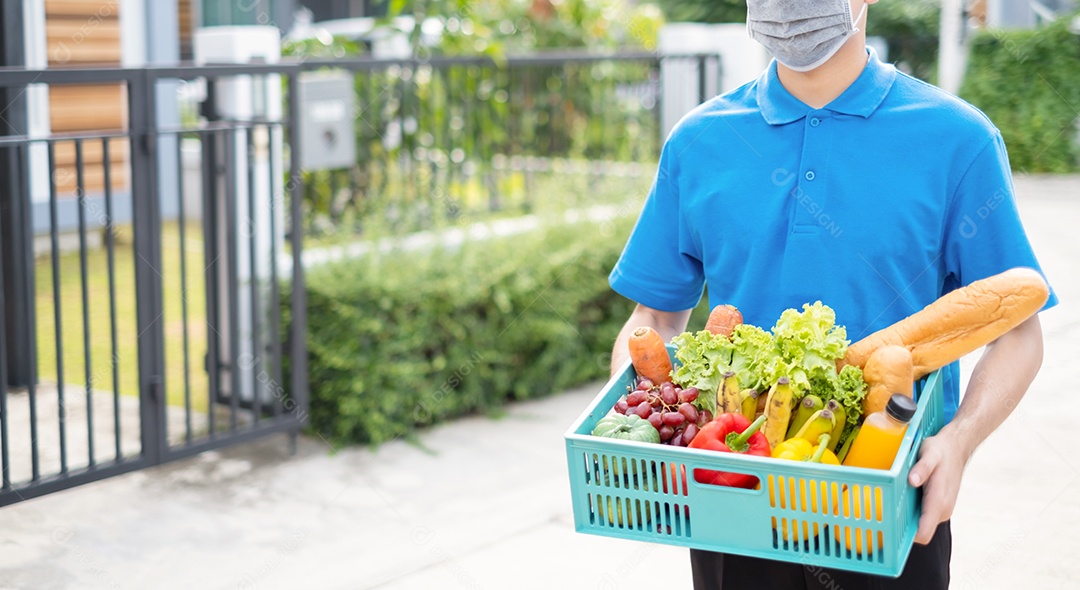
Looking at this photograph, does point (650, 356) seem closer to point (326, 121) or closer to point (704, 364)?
point (704, 364)

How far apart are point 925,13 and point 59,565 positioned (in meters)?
15.5

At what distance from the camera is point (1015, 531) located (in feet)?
14.3

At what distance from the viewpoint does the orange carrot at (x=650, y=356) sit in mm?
2135

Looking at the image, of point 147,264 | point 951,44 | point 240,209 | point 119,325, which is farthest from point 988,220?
point 951,44

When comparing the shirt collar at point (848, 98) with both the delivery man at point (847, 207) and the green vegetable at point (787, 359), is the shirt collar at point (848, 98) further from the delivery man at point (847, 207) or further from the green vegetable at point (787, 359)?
the green vegetable at point (787, 359)

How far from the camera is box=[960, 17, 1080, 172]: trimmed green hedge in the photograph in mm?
14680

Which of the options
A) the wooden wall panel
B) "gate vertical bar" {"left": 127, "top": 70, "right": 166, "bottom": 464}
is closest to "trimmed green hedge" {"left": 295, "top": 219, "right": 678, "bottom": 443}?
"gate vertical bar" {"left": 127, "top": 70, "right": 166, "bottom": 464}

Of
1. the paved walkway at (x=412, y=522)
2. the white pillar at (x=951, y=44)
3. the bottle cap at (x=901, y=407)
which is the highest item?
the white pillar at (x=951, y=44)

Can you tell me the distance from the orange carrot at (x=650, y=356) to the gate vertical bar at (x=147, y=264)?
2993 millimetres

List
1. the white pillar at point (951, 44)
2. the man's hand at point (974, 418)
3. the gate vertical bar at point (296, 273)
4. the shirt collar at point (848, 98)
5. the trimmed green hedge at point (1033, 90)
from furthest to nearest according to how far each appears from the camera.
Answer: the white pillar at point (951, 44) < the trimmed green hedge at point (1033, 90) < the gate vertical bar at point (296, 273) < the shirt collar at point (848, 98) < the man's hand at point (974, 418)

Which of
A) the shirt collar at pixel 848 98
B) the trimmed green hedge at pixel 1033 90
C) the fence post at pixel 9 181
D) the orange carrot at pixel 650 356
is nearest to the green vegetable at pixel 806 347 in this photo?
the orange carrot at pixel 650 356

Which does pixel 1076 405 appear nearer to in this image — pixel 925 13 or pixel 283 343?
pixel 283 343

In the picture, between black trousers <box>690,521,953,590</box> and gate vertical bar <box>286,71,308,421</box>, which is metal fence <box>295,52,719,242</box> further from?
black trousers <box>690,521,953,590</box>

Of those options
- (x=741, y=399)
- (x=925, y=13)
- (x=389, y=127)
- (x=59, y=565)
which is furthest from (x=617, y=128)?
(x=925, y=13)
